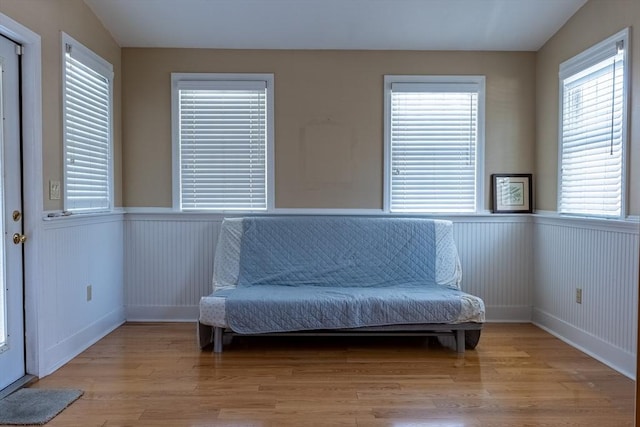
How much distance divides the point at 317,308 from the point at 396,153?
1.61 metres

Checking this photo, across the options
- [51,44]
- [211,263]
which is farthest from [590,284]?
[51,44]

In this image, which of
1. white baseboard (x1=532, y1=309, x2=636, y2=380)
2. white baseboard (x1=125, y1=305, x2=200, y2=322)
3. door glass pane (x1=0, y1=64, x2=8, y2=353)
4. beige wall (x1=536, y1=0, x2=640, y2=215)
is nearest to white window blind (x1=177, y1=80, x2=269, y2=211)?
white baseboard (x1=125, y1=305, x2=200, y2=322)

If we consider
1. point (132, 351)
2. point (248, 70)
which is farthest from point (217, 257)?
point (248, 70)

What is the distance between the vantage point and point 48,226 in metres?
2.88

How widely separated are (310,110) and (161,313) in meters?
2.22

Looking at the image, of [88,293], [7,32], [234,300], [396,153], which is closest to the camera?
[7,32]

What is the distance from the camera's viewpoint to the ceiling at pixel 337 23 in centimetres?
346

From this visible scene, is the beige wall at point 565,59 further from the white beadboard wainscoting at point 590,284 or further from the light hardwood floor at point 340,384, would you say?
the light hardwood floor at point 340,384

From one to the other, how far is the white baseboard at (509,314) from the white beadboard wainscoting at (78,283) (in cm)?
324

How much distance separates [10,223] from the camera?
2.64m

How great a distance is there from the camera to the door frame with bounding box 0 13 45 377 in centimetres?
274

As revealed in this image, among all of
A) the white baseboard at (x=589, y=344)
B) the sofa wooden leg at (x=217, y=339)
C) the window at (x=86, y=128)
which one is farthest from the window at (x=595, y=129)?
the window at (x=86, y=128)

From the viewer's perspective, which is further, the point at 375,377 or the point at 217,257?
the point at 217,257

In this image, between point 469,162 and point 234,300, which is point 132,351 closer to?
point 234,300
